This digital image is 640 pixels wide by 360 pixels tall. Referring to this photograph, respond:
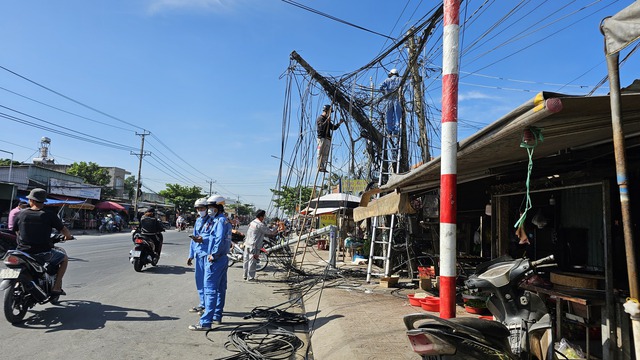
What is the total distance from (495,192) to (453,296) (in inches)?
148

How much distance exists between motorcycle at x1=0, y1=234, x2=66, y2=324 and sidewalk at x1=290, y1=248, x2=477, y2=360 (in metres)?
3.71

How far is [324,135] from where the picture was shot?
368 inches

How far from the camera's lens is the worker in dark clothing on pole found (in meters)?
9.16

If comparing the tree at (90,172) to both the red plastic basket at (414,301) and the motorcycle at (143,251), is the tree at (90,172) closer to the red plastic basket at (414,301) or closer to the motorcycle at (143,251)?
the motorcycle at (143,251)

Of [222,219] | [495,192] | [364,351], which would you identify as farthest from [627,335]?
[222,219]

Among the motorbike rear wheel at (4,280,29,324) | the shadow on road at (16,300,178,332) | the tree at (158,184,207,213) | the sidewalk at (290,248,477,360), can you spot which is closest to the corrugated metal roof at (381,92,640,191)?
the sidewalk at (290,248,477,360)

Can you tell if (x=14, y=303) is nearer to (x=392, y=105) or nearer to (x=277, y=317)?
(x=277, y=317)

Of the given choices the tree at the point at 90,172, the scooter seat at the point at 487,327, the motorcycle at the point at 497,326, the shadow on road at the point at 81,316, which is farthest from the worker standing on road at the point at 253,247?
the tree at the point at 90,172

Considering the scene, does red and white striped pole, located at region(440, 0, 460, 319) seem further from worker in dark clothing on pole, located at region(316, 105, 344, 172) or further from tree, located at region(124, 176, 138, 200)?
tree, located at region(124, 176, 138, 200)

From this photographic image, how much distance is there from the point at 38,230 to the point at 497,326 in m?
5.83

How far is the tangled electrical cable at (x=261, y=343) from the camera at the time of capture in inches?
171

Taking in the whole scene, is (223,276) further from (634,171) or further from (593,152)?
(634,171)

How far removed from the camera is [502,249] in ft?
20.3

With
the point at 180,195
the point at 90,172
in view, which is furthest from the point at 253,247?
the point at 180,195
